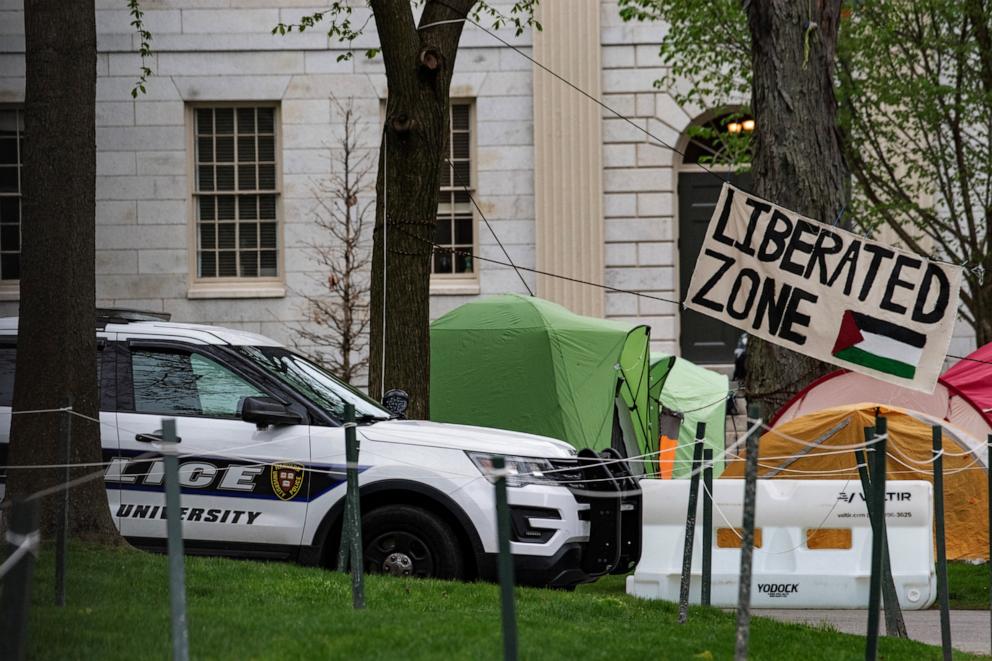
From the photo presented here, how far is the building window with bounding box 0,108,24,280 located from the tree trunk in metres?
13.2

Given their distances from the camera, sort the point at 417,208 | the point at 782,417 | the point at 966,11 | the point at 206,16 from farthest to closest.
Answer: the point at 206,16, the point at 966,11, the point at 782,417, the point at 417,208

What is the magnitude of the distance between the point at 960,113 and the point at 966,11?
1.32 m

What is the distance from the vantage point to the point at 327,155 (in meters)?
22.3

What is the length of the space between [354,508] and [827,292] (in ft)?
11.0

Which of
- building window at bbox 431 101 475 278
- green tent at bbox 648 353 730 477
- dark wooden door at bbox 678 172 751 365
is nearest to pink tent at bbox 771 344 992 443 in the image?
green tent at bbox 648 353 730 477

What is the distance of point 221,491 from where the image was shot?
9.54 meters

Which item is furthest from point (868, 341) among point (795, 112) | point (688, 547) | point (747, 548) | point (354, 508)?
point (795, 112)

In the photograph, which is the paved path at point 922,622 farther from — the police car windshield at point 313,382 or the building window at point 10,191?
the building window at point 10,191

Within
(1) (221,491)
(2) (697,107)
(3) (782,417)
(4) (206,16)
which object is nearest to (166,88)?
(4) (206,16)

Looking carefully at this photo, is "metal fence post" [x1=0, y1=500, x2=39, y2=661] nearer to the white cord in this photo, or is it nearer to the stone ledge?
the white cord

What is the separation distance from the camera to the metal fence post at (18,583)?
480 centimetres

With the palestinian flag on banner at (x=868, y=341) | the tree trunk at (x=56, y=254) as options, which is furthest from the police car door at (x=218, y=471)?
the palestinian flag on banner at (x=868, y=341)

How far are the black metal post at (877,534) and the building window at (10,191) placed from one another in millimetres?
17549

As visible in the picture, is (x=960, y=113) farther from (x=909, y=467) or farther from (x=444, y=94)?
(x=444, y=94)
